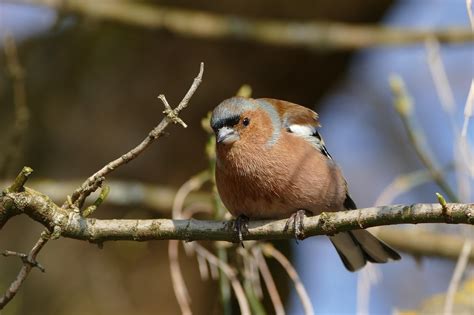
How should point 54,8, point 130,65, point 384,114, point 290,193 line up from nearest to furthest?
point 290,193 → point 54,8 → point 130,65 → point 384,114

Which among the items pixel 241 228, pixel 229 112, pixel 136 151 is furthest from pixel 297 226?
pixel 229 112

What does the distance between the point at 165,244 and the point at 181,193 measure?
2.25 meters

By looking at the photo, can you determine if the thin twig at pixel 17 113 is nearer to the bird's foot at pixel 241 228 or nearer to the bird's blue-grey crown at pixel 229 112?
the bird's blue-grey crown at pixel 229 112

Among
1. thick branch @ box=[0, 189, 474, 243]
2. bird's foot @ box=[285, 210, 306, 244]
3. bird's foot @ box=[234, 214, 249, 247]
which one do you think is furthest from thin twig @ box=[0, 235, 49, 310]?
bird's foot @ box=[285, 210, 306, 244]

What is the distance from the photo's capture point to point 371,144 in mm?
11617

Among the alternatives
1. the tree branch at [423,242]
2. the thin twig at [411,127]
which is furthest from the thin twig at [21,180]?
the tree branch at [423,242]

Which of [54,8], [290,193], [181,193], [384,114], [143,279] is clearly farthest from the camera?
[384,114]

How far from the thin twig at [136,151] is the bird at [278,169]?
124 centimetres

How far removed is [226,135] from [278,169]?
1.37 feet

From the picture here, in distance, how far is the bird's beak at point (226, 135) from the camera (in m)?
4.72

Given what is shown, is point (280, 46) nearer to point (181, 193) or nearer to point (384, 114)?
point (181, 193)

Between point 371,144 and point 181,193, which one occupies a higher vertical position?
point 371,144

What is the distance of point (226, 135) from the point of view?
475 centimetres

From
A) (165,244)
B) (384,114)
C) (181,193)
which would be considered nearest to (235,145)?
(181,193)
